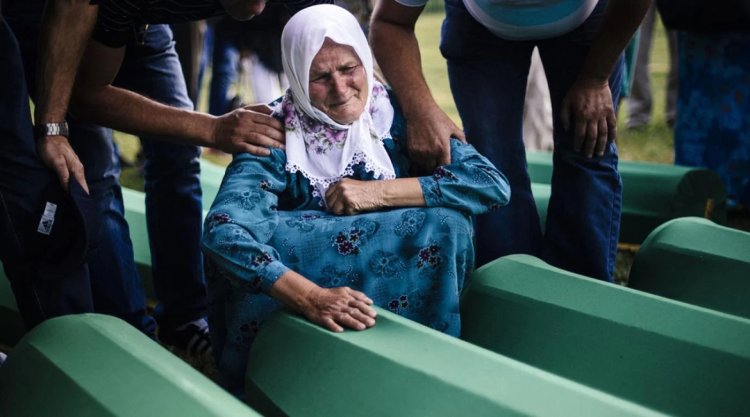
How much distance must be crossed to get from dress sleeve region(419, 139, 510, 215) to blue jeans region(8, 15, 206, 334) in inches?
30.9

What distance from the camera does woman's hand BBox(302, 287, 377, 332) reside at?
6.45 ft

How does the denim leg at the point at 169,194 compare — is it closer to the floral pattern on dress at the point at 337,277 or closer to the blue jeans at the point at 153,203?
the blue jeans at the point at 153,203

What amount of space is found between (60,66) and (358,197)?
28.4 inches

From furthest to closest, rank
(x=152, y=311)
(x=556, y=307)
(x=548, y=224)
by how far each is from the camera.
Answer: (x=152, y=311), (x=548, y=224), (x=556, y=307)

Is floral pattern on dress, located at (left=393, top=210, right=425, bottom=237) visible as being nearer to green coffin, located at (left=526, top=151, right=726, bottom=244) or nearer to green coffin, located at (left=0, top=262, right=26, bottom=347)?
green coffin, located at (left=0, top=262, right=26, bottom=347)

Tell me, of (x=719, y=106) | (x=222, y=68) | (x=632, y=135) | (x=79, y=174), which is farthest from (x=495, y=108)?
(x=632, y=135)

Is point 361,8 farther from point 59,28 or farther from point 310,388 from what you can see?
point 310,388

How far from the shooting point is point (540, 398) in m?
1.65

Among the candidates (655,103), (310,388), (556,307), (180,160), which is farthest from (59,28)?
(655,103)

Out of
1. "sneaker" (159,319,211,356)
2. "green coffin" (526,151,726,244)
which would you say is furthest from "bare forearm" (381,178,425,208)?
"green coffin" (526,151,726,244)

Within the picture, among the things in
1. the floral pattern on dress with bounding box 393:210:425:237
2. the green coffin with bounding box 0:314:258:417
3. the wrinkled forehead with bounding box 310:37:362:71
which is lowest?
the green coffin with bounding box 0:314:258:417

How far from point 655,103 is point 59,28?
18.2 ft

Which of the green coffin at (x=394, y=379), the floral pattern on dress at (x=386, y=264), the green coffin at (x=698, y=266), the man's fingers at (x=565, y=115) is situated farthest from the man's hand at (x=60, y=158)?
the green coffin at (x=698, y=266)

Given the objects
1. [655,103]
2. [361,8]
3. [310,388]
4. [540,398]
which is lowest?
[655,103]
